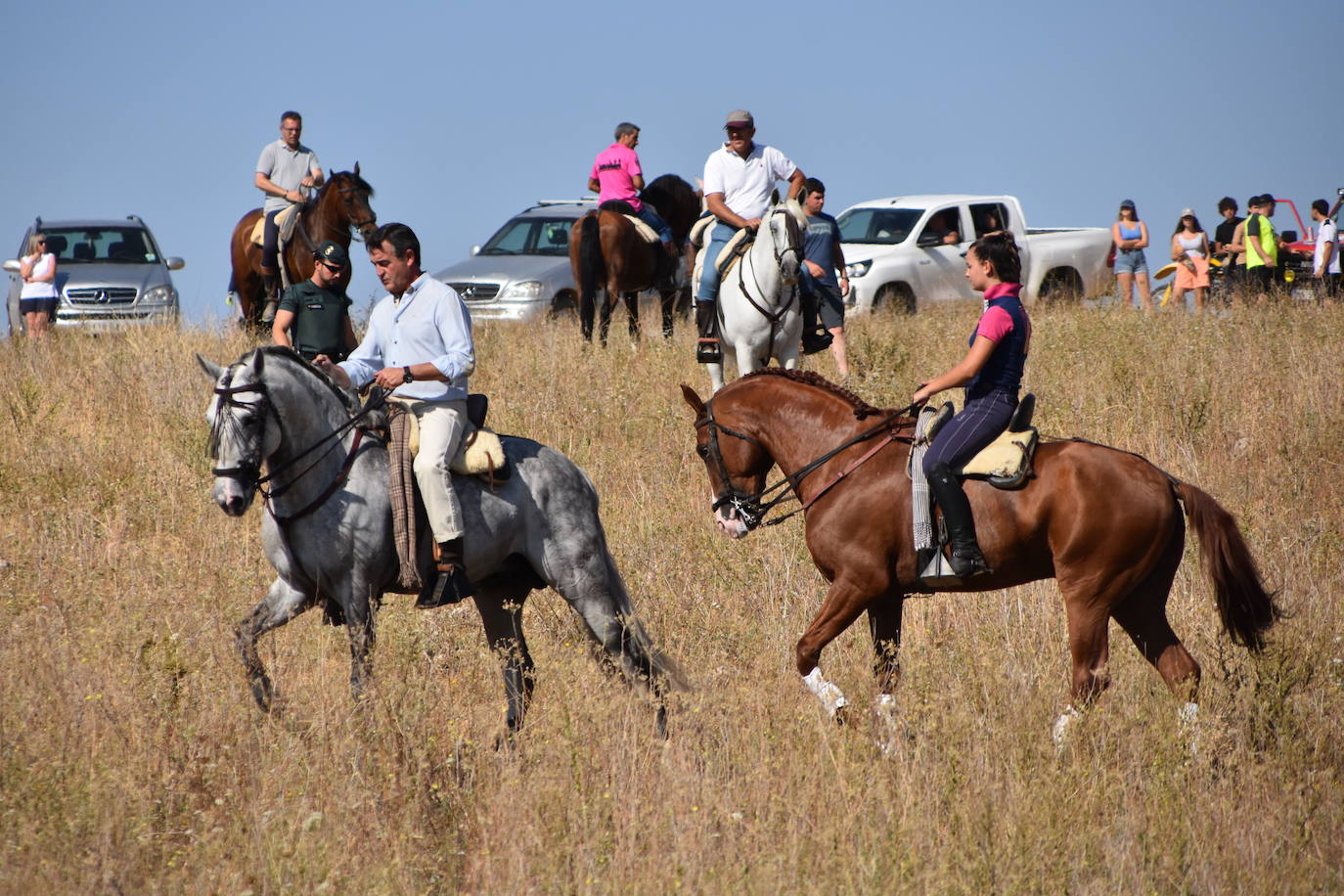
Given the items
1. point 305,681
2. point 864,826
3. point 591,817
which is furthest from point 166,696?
point 864,826

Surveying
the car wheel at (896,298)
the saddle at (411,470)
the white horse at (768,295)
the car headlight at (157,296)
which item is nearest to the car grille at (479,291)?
the car headlight at (157,296)

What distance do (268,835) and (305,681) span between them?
6.37 ft

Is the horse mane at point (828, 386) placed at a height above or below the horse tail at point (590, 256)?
below

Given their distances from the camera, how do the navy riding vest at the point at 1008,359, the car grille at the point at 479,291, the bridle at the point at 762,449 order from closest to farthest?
the navy riding vest at the point at 1008,359 < the bridle at the point at 762,449 < the car grille at the point at 479,291

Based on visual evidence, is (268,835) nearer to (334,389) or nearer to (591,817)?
(591,817)

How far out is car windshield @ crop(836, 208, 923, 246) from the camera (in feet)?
66.9

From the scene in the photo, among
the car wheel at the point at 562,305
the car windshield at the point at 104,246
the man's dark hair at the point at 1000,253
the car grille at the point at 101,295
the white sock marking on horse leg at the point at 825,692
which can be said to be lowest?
the white sock marking on horse leg at the point at 825,692

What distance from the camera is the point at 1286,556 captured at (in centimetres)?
848

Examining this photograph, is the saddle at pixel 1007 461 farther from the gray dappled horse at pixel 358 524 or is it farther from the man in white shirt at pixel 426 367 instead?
the man in white shirt at pixel 426 367

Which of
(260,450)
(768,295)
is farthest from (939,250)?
(260,450)

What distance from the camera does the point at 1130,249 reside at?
21156mm

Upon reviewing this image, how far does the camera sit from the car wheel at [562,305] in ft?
60.9

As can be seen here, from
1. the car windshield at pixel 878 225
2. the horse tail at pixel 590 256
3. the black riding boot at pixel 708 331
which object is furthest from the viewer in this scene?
the car windshield at pixel 878 225

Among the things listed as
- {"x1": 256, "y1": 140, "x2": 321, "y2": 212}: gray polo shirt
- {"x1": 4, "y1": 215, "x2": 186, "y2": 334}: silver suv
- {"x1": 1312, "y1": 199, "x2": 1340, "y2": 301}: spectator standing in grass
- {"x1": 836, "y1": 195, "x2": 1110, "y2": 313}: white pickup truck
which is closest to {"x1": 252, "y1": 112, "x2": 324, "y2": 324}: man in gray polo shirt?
{"x1": 256, "y1": 140, "x2": 321, "y2": 212}: gray polo shirt
